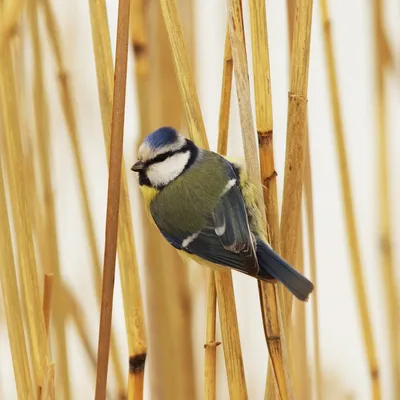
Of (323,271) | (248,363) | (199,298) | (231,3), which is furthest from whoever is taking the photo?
(323,271)

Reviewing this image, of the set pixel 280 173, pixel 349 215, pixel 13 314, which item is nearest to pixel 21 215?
pixel 13 314

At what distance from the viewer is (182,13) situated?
1.05 metres

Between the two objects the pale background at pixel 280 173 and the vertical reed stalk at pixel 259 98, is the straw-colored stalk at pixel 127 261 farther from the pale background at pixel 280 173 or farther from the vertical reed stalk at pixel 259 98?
the pale background at pixel 280 173

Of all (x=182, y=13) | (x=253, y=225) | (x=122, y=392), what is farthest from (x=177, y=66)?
(x=122, y=392)

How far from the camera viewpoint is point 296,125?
721 mm

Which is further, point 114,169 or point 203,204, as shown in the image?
point 203,204

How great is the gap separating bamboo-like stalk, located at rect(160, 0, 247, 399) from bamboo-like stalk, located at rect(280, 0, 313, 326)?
3.0 inches

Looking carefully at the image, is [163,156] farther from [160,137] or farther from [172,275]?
[172,275]

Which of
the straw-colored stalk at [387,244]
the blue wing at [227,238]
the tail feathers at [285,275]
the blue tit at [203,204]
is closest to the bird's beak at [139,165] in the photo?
the blue tit at [203,204]

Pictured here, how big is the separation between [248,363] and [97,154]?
1.74 ft

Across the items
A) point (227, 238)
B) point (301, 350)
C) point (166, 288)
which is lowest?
point (301, 350)

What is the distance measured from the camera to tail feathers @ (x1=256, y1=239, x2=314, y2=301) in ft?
2.32

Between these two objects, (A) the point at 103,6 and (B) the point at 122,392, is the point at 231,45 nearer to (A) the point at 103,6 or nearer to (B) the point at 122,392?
(A) the point at 103,6

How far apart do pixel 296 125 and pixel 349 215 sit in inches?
11.3
